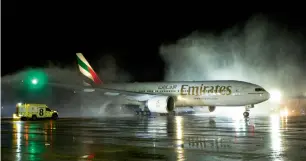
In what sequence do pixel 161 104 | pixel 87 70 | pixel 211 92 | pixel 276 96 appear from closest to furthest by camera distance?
pixel 161 104 < pixel 211 92 < pixel 87 70 < pixel 276 96

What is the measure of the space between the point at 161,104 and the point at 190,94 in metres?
3.47

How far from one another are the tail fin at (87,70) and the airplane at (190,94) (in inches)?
199

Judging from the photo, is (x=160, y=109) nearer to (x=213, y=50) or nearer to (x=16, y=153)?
(x=213, y=50)

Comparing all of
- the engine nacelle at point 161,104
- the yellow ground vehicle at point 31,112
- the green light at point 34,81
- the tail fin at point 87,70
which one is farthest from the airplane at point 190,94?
the yellow ground vehicle at point 31,112

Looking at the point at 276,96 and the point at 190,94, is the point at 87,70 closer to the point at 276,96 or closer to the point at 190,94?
the point at 190,94

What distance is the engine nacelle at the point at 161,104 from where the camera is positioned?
42625 mm

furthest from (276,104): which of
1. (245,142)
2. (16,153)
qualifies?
(16,153)

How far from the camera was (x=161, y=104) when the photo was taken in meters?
42.6

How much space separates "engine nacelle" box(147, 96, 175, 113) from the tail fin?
1176 centimetres

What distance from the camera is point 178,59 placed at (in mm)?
68312

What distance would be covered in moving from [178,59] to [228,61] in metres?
8.65

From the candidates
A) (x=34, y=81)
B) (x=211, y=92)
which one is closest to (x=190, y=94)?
(x=211, y=92)

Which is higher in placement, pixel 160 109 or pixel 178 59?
pixel 178 59

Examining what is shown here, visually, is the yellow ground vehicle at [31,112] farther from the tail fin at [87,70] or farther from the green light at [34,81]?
the tail fin at [87,70]
